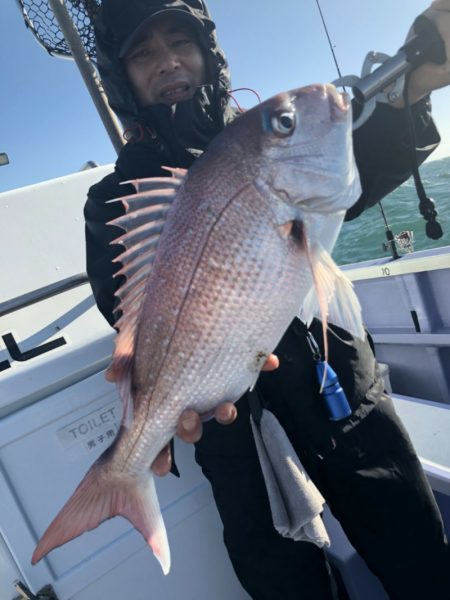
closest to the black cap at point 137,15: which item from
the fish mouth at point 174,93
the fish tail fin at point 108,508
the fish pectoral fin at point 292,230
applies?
the fish mouth at point 174,93

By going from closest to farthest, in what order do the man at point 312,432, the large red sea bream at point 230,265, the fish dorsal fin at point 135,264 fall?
1. the large red sea bream at point 230,265
2. the fish dorsal fin at point 135,264
3. the man at point 312,432

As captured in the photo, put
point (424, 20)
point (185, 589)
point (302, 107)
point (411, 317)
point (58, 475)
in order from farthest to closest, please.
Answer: point (411, 317) → point (185, 589) → point (58, 475) → point (424, 20) → point (302, 107)

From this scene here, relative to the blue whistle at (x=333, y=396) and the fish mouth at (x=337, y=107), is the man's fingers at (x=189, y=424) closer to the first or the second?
the blue whistle at (x=333, y=396)

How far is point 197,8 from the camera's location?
86.4 inches

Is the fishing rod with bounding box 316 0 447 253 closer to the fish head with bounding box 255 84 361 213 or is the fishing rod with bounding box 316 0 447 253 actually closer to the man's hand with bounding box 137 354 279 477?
the fish head with bounding box 255 84 361 213

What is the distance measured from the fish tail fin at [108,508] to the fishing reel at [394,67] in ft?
5.52

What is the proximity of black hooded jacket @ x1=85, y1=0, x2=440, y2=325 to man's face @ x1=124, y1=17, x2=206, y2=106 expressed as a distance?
6 cm

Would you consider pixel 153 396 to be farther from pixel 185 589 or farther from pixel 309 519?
pixel 185 589

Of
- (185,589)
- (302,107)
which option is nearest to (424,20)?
(302,107)

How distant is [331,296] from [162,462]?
80 centimetres

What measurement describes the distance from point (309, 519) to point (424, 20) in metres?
2.00

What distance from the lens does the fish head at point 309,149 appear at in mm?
1234

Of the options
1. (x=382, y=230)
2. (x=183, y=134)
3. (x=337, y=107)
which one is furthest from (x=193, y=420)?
(x=382, y=230)

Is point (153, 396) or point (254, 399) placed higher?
point (153, 396)
